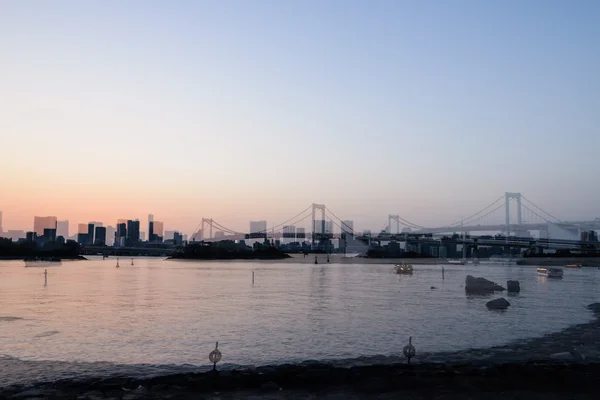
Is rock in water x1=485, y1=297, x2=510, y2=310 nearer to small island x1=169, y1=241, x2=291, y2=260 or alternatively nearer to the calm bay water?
the calm bay water

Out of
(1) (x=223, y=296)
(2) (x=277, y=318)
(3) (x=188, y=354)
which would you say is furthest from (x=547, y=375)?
(1) (x=223, y=296)

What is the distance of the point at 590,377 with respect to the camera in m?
12.0

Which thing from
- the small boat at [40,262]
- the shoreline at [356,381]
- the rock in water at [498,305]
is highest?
the shoreline at [356,381]

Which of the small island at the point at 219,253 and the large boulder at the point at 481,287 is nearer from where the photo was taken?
the large boulder at the point at 481,287

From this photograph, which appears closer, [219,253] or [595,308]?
[595,308]

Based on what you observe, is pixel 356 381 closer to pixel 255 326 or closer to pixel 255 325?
pixel 255 326

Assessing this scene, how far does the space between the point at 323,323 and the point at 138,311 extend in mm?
10342

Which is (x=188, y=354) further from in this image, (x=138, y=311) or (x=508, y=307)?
(x=508, y=307)

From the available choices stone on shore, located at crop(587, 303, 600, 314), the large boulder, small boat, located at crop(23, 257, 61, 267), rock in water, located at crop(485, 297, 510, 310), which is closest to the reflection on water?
rock in water, located at crop(485, 297, 510, 310)

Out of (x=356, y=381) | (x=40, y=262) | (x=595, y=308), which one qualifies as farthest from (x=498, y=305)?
(x=40, y=262)

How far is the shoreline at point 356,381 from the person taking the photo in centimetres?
1104

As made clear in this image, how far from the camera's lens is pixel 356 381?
39.2ft

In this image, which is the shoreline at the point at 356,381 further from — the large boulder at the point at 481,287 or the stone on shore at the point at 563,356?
the large boulder at the point at 481,287

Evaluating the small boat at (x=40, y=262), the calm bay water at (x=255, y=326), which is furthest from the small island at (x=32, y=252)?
the calm bay water at (x=255, y=326)
